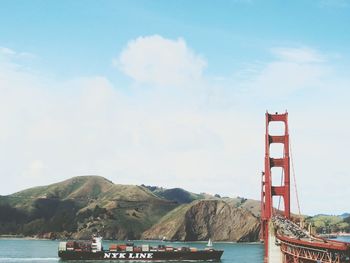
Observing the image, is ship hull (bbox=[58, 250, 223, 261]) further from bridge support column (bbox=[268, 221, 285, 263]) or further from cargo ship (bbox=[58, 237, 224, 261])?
bridge support column (bbox=[268, 221, 285, 263])

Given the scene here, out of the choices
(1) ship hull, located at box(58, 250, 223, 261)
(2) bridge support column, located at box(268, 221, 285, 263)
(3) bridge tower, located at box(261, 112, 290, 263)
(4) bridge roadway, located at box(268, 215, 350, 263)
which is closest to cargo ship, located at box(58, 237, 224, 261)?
(1) ship hull, located at box(58, 250, 223, 261)

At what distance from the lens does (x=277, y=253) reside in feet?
173

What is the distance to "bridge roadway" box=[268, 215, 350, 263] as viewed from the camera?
120ft

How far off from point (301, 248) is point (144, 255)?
71022mm

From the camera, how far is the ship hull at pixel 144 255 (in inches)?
4344

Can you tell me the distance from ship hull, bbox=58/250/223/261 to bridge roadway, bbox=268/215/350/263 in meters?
54.2

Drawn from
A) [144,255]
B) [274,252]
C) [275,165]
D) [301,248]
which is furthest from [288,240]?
[144,255]

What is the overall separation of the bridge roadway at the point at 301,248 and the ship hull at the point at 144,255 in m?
54.2

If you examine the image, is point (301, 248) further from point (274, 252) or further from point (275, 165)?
point (275, 165)

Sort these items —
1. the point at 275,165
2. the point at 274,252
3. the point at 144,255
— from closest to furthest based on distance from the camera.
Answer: the point at 274,252
the point at 275,165
the point at 144,255

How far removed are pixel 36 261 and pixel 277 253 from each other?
220ft

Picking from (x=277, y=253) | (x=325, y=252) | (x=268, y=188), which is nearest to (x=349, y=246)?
(x=325, y=252)

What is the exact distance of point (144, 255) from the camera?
111 m

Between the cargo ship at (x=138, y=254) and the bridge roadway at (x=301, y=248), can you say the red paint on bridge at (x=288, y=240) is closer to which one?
the bridge roadway at (x=301, y=248)
